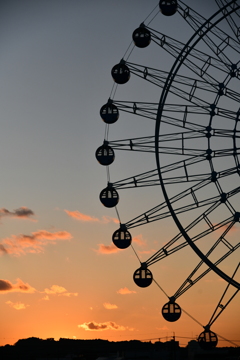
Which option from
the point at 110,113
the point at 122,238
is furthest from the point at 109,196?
the point at 110,113

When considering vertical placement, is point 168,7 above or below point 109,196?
above

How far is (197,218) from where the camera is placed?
34625mm

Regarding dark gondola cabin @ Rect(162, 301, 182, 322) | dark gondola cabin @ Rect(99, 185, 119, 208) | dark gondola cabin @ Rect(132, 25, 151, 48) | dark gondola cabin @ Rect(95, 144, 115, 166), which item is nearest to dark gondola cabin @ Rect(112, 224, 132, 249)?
dark gondola cabin @ Rect(99, 185, 119, 208)

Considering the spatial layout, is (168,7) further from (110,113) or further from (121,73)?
(110,113)

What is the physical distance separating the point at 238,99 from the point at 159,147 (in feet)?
13.7

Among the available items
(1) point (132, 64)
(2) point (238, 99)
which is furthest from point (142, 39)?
(2) point (238, 99)

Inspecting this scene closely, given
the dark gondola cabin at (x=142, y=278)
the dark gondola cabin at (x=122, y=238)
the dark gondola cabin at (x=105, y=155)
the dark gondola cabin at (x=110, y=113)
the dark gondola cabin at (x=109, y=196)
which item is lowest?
the dark gondola cabin at (x=142, y=278)

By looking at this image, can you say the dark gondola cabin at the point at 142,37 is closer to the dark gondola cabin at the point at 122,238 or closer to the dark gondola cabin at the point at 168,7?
the dark gondola cabin at the point at 168,7

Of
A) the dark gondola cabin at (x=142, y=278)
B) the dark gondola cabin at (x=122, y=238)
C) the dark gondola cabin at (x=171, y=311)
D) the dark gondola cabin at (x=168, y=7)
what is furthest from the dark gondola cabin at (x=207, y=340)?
the dark gondola cabin at (x=168, y=7)

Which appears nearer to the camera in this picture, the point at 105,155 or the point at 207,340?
the point at 207,340

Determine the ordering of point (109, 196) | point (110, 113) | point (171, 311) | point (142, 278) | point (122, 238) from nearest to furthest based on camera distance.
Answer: point (171, 311)
point (142, 278)
point (122, 238)
point (109, 196)
point (110, 113)

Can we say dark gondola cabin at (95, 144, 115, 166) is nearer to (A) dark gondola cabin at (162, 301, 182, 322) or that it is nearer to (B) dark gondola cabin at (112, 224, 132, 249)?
(B) dark gondola cabin at (112, 224, 132, 249)

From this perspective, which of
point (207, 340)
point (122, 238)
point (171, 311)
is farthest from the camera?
point (122, 238)

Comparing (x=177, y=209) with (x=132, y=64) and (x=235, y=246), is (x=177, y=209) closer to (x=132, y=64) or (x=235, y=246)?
(x=235, y=246)
